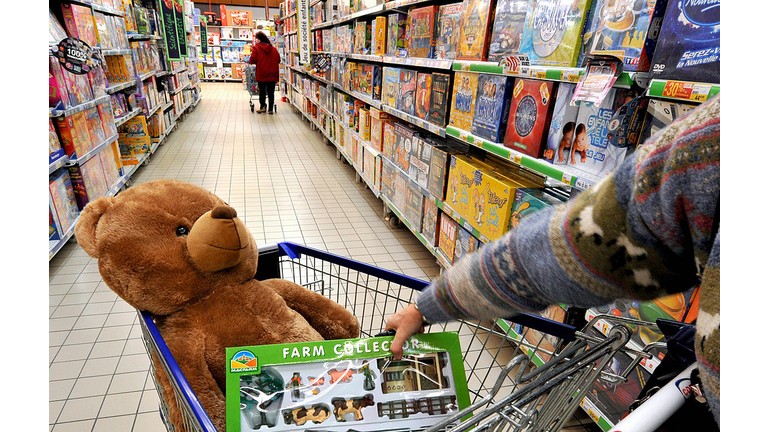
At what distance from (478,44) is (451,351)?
1809 mm

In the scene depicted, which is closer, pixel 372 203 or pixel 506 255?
pixel 506 255

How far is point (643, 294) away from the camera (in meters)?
0.57

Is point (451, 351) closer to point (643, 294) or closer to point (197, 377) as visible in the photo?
point (643, 294)

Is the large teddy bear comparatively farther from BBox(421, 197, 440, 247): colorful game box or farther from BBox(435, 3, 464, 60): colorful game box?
BBox(435, 3, 464, 60): colorful game box

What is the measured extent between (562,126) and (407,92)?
5.56 feet

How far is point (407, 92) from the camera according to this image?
317 centimetres

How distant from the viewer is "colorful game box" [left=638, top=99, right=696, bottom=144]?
1.23 m

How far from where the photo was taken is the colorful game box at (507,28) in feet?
6.19

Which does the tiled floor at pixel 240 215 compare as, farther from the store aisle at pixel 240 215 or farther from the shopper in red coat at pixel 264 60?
the shopper in red coat at pixel 264 60

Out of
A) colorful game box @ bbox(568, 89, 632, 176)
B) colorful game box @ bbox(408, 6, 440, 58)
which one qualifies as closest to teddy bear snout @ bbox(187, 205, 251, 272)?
colorful game box @ bbox(568, 89, 632, 176)

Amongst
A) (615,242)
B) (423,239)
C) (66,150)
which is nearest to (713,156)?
(615,242)

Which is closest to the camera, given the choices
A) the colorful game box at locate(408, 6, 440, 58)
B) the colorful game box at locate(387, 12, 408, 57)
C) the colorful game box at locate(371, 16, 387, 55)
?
the colorful game box at locate(408, 6, 440, 58)

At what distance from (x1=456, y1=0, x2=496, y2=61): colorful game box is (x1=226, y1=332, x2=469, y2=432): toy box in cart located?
5.78 feet

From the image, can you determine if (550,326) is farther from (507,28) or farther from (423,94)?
(423,94)
